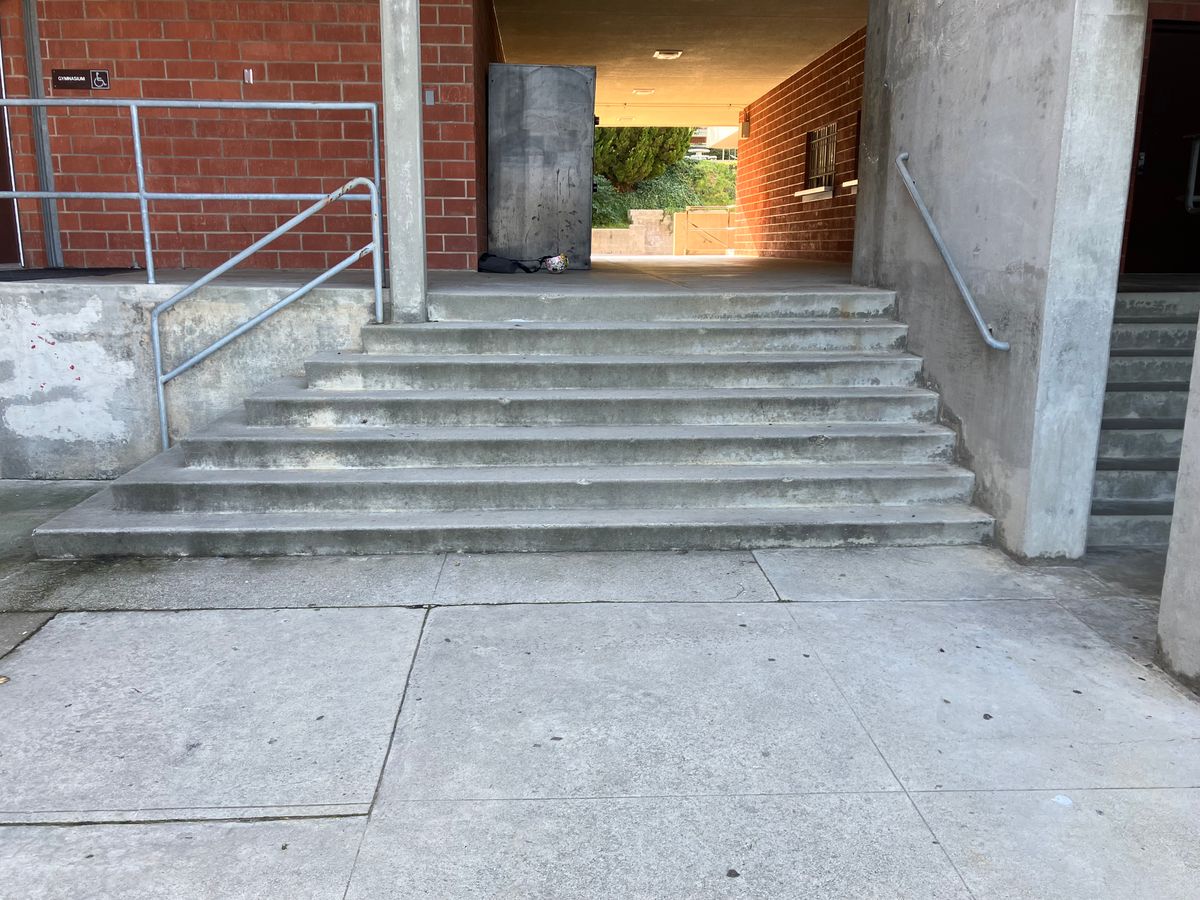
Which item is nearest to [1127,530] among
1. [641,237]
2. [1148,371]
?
[1148,371]

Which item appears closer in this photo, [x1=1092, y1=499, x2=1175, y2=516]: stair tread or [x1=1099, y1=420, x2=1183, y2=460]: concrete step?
[x1=1092, y1=499, x2=1175, y2=516]: stair tread

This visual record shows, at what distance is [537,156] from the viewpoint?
8.73 meters

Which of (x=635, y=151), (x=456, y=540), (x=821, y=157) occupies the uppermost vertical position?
(x=635, y=151)

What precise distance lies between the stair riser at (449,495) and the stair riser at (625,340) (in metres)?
1.26

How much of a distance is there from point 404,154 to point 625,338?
5.53ft

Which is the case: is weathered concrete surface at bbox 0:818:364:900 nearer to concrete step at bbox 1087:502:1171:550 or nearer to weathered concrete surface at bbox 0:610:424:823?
weathered concrete surface at bbox 0:610:424:823

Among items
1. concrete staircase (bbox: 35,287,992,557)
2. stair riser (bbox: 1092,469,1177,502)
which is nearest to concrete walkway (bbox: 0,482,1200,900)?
concrete staircase (bbox: 35,287,992,557)

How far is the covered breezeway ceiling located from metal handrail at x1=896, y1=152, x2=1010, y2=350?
5.42 meters

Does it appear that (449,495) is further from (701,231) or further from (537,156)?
(701,231)

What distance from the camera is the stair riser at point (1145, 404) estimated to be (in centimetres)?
487

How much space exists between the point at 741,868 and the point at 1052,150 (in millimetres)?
3294

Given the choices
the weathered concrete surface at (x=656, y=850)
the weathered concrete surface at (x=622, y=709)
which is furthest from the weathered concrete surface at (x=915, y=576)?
the weathered concrete surface at (x=656, y=850)

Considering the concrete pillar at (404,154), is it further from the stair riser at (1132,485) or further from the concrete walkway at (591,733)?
the stair riser at (1132,485)

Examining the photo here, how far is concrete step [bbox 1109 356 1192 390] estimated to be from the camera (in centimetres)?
500
